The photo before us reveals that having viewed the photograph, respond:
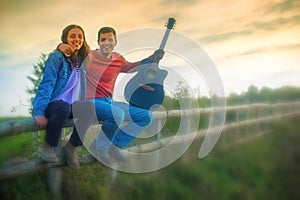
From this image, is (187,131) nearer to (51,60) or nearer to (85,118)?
(85,118)

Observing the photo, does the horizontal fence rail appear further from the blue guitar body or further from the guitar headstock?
the guitar headstock

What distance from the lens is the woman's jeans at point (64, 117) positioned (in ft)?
9.53

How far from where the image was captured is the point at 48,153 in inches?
121

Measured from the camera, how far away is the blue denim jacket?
288 cm

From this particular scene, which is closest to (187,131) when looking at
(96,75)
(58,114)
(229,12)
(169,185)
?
(169,185)

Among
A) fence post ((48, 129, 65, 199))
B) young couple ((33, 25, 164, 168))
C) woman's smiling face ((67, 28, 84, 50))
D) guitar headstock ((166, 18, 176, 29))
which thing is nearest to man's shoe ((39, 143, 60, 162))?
young couple ((33, 25, 164, 168))

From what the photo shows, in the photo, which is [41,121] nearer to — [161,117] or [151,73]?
[151,73]

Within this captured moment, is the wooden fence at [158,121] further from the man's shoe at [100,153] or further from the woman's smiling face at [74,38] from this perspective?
the woman's smiling face at [74,38]

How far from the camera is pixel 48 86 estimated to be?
2.89 meters

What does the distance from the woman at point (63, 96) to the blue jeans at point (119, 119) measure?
14 centimetres

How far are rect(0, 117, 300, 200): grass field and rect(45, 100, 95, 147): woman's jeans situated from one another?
1.11ft

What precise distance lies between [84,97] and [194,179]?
1.48 meters

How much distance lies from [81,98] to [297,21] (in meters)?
3.23

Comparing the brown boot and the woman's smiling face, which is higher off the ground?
the woman's smiling face
